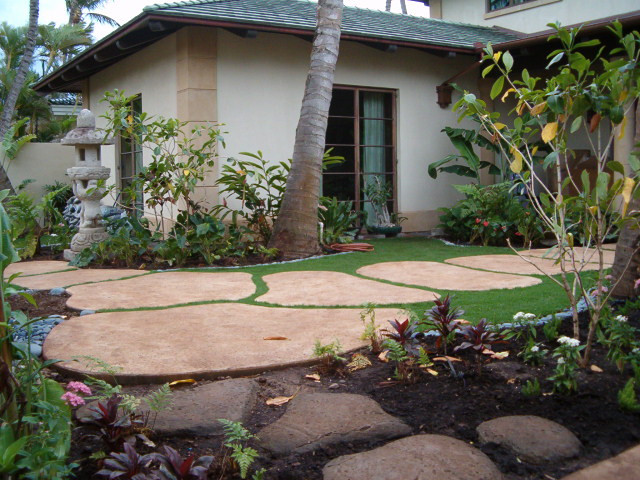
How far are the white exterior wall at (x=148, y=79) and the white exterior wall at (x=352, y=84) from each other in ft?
2.72

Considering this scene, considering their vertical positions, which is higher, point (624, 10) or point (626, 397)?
point (624, 10)

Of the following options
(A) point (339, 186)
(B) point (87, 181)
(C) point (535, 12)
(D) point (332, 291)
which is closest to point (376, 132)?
(A) point (339, 186)

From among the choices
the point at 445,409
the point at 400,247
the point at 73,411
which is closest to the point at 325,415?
the point at 445,409

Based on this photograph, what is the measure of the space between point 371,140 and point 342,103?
74cm

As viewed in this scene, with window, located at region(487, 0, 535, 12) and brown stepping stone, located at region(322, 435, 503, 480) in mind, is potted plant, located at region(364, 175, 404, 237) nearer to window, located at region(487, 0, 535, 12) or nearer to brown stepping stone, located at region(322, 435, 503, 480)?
window, located at region(487, 0, 535, 12)

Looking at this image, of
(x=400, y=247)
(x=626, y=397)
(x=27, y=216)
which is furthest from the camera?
(x=400, y=247)

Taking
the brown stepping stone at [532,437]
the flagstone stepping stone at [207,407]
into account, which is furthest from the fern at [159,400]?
the brown stepping stone at [532,437]

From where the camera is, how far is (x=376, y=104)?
9406mm

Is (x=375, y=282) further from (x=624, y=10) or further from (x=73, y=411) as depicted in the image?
(x=624, y=10)

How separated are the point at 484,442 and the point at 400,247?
5685mm

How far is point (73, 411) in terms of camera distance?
7.13 ft

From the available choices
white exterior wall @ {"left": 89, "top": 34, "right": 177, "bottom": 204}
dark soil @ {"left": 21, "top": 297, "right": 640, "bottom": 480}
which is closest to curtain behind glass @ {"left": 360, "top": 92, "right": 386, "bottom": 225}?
white exterior wall @ {"left": 89, "top": 34, "right": 177, "bottom": 204}

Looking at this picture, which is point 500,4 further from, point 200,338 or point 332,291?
point 200,338

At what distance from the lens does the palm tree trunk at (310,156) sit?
6.65 metres
